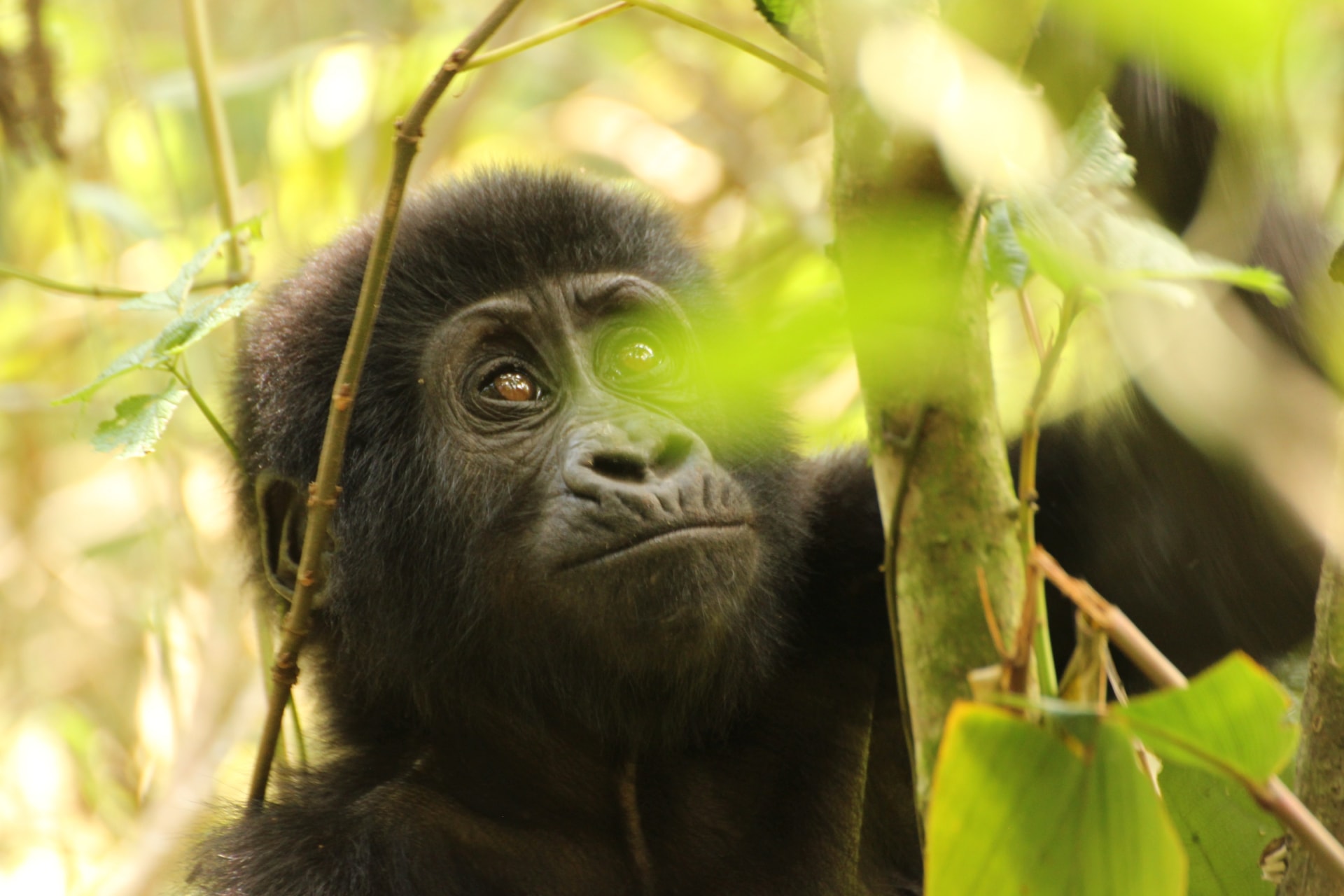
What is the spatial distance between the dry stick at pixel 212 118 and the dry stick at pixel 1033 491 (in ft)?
Result: 9.62

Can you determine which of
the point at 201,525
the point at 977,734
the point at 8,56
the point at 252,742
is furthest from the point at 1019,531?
the point at 201,525

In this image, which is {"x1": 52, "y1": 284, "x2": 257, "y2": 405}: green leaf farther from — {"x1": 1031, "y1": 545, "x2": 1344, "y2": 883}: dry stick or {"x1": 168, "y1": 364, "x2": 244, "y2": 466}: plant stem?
{"x1": 1031, "y1": 545, "x2": 1344, "y2": 883}: dry stick

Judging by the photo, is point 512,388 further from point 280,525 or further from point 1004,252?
point 1004,252

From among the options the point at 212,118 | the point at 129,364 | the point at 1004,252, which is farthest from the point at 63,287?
the point at 1004,252

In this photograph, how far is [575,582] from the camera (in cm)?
272

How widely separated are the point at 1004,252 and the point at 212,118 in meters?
3.08

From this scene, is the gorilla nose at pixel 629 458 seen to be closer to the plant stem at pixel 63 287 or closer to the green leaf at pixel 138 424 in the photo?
the green leaf at pixel 138 424

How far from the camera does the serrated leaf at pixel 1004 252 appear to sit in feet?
5.09

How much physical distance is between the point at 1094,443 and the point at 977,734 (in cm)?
177

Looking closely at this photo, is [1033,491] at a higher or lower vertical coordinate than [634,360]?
lower

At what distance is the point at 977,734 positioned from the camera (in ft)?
4.14

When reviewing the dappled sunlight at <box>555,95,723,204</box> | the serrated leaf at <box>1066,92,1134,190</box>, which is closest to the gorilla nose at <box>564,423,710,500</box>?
the serrated leaf at <box>1066,92,1134,190</box>

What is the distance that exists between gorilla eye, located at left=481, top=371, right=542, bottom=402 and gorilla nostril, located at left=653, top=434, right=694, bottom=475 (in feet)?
1.47

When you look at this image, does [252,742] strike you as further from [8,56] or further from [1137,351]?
[1137,351]
